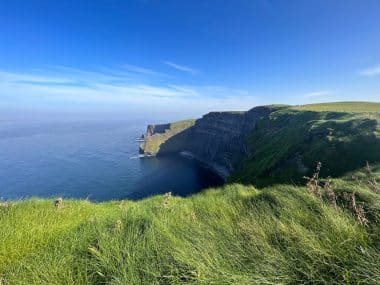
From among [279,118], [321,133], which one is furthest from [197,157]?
[321,133]

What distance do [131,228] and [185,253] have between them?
1.84m

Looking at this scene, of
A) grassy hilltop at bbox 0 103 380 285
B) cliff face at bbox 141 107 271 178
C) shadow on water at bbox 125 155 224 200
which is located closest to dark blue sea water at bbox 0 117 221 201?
shadow on water at bbox 125 155 224 200

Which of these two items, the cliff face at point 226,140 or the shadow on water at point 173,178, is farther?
the cliff face at point 226,140

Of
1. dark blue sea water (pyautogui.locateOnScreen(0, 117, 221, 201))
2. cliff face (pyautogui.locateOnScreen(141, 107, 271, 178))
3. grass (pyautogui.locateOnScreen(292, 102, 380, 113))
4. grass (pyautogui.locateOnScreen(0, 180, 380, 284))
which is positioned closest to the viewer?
grass (pyautogui.locateOnScreen(0, 180, 380, 284))

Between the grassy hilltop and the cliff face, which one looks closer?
the grassy hilltop

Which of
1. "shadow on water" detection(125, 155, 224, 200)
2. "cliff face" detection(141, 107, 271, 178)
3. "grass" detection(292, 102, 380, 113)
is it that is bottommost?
"shadow on water" detection(125, 155, 224, 200)

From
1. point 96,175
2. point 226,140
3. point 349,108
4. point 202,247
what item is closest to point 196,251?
point 202,247

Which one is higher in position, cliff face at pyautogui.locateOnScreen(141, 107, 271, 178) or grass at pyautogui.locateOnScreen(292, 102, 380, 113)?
grass at pyautogui.locateOnScreen(292, 102, 380, 113)

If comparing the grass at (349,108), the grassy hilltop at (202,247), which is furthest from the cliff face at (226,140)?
the grassy hilltop at (202,247)

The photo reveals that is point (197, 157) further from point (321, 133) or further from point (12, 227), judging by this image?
point (12, 227)

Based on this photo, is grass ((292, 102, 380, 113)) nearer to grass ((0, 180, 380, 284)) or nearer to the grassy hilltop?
the grassy hilltop

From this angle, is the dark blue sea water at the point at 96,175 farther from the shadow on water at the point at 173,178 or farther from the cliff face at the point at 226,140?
the cliff face at the point at 226,140

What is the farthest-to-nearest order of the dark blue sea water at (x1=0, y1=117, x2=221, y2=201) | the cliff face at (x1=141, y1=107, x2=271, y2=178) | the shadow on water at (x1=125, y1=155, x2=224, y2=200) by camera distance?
the cliff face at (x1=141, y1=107, x2=271, y2=178) → the shadow on water at (x1=125, y1=155, x2=224, y2=200) → the dark blue sea water at (x1=0, y1=117, x2=221, y2=201)

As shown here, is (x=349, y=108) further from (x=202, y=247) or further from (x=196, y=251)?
(x=196, y=251)
